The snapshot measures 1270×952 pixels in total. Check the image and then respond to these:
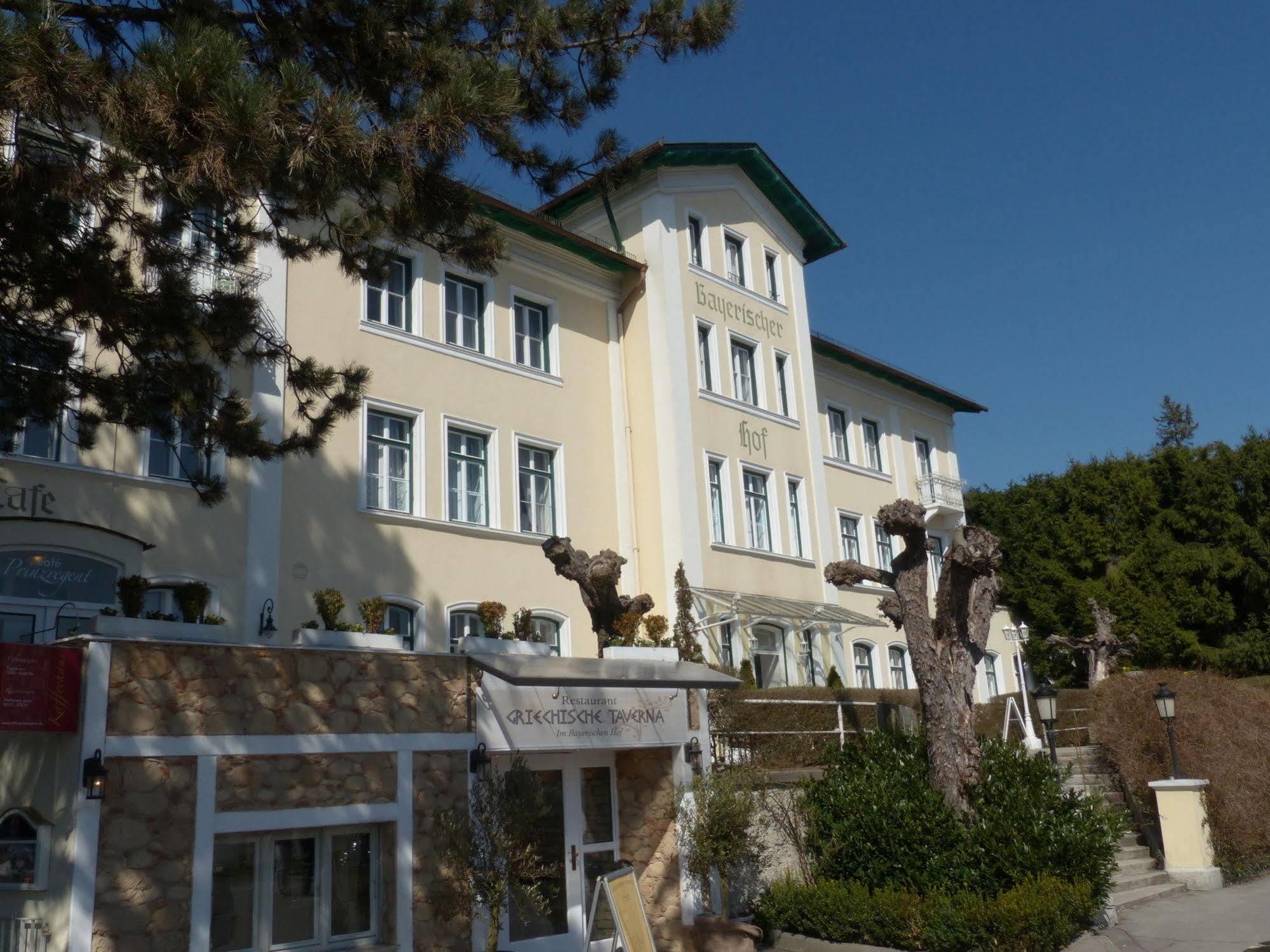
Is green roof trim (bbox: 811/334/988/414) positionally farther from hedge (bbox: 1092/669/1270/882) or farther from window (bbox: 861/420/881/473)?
hedge (bbox: 1092/669/1270/882)

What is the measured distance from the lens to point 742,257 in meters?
25.0

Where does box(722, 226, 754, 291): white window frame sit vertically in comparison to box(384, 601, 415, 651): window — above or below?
above

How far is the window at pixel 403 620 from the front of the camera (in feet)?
56.8

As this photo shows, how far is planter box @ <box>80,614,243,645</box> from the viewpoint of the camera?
8.98 meters

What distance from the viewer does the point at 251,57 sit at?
27.7 feet

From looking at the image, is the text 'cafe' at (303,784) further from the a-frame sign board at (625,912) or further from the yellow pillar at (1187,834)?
the yellow pillar at (1187,834)

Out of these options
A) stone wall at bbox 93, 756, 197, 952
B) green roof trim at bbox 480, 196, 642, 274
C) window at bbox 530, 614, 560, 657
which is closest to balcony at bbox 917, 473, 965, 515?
green roof trim at bbox 480, 196, 642, 274

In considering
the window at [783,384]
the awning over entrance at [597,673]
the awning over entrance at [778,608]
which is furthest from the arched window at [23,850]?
the window at [783,384]

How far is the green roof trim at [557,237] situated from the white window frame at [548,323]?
3.40 feet

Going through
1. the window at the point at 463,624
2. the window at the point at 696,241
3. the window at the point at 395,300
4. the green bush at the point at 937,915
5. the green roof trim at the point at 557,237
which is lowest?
the green bush at the point at 937,915

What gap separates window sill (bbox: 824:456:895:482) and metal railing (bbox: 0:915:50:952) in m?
20.5

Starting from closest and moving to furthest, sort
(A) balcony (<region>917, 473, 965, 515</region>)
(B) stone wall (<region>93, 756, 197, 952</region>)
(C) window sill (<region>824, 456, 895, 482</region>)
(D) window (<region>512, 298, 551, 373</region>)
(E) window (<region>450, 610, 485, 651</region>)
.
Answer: (B) stone wall (<region>93, 756, 197, 952</region>) < (E) window (<region>450, 610, 485, 651</region>) < (D) window (<region>512, 298, 551, 373</region>) < (C) window sill (<region>824, 456, 895, 482</region>) < (A) balcony (<region>917, 473, 965, 515</region>)

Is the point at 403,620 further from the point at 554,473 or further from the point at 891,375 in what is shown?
the point at 891,375

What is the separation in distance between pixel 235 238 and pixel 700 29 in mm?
4096
